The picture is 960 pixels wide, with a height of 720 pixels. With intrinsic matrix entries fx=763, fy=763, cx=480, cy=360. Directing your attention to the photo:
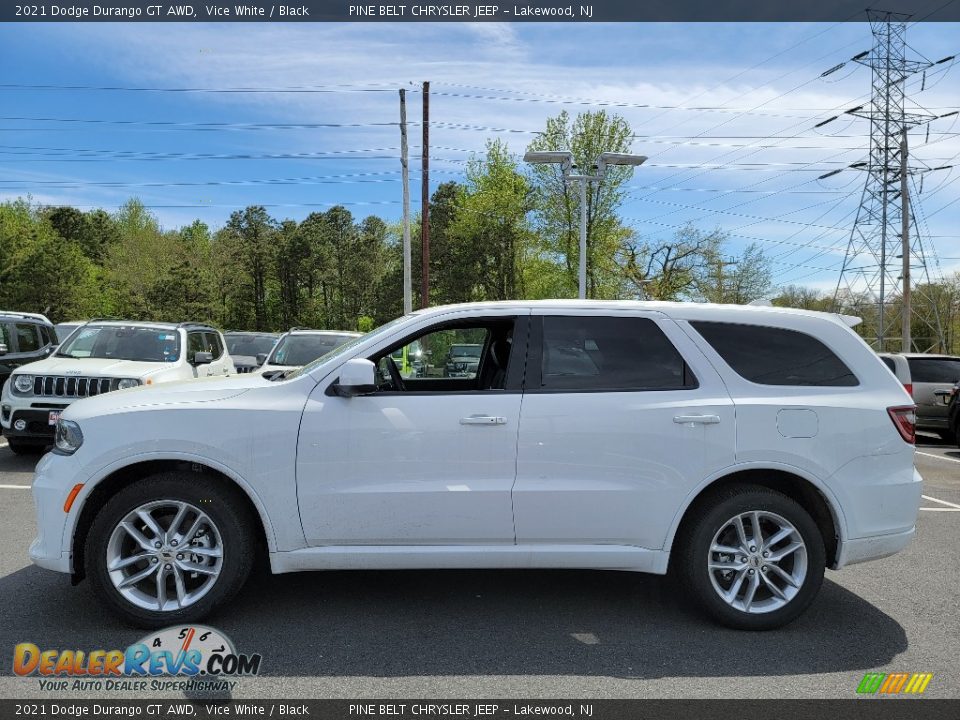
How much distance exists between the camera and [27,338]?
1217 cm

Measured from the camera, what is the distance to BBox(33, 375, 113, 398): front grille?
29.2ft

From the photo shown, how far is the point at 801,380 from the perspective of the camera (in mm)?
4453

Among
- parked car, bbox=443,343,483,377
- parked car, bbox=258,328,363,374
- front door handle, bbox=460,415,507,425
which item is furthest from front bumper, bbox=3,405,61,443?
front door handle, bbox=460,415,507,425

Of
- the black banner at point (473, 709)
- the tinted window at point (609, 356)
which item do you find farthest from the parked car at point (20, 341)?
the tinted window at point (609, 356)

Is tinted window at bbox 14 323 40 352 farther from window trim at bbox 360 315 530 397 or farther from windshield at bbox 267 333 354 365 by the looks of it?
window trim at bbox 360 315 530 397

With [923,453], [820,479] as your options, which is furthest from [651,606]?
[923,453]

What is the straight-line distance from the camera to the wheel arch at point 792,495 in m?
4.27

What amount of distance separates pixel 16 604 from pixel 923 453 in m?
Answer: 13.5

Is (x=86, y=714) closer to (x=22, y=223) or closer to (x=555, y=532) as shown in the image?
(x=555, y=532)

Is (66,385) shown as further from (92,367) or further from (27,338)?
(27,338)

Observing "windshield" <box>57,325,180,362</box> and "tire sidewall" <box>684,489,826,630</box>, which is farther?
"windshield" <box>57,325,180,362</box>

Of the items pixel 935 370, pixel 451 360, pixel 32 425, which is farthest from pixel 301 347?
pixel 935 370

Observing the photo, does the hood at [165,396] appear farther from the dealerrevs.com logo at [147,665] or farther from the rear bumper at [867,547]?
the rear bumper at [867,547]

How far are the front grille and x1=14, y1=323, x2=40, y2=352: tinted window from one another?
370 centimetres
